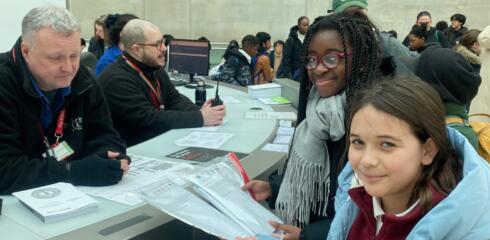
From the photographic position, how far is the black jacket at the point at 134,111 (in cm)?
295

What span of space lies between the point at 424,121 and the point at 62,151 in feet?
Answer: 5.02

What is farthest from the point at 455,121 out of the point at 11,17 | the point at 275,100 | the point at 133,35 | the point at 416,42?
the point at 416,42

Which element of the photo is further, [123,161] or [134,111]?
[134,111]

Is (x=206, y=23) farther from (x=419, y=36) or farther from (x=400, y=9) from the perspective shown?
(x=419, y=36)

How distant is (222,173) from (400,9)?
10909 mm

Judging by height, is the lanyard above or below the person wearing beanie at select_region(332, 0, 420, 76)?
below

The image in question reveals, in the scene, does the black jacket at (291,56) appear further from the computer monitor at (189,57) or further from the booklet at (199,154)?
the booklet at (199,154)

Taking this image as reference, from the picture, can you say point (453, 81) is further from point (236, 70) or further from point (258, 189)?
point (236, 70)

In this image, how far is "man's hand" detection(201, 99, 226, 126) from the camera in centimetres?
312

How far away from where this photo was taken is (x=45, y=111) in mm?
1980

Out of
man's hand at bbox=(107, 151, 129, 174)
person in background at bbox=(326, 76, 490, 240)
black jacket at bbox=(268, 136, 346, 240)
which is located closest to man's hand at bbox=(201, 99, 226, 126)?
man's hand at bbox=(107, 151, 129, 174)

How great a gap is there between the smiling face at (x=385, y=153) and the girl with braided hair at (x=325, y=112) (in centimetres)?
34

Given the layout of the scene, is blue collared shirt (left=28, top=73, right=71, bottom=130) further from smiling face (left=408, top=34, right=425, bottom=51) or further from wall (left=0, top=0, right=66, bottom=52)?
smiling face (left=408, top=34, right=425, bottom=51)

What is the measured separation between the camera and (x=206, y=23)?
40.7ft
